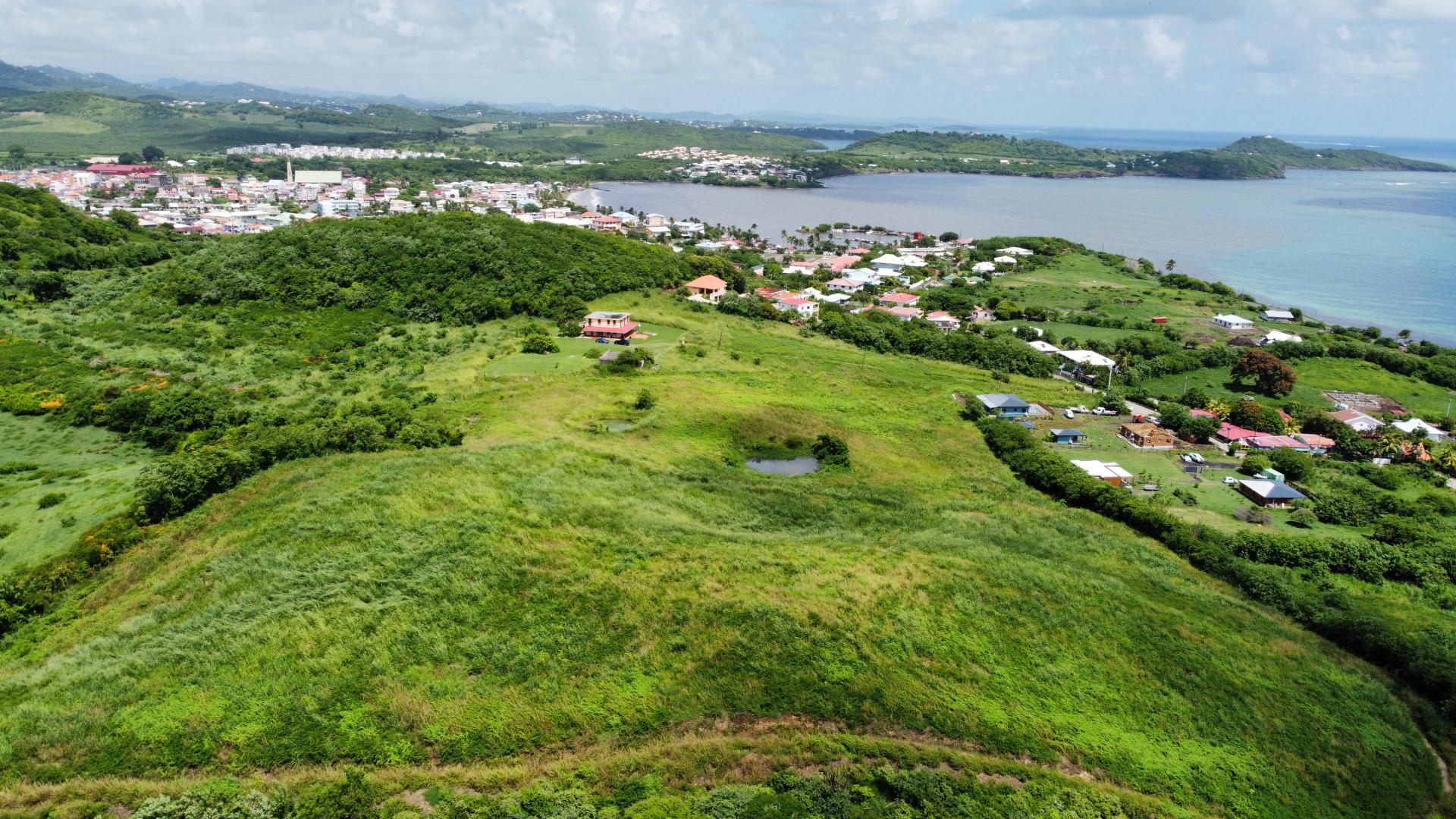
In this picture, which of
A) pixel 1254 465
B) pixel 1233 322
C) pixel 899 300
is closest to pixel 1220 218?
pixel 1233 322

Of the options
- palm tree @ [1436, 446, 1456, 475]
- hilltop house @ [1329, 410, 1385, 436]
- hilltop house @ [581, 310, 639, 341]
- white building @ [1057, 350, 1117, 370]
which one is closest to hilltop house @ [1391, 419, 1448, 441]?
hilltop house @ [1329, 410, 1385, 436]

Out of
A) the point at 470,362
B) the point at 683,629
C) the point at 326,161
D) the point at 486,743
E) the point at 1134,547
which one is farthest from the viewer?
the point at 326,161

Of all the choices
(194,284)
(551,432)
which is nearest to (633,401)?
(551,432)

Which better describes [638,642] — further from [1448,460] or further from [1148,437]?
[1448,460]

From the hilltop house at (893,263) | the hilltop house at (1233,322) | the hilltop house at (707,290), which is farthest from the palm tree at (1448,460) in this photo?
the hilltop house at (893,263)

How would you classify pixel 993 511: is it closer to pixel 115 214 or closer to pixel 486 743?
pixel 486 743
